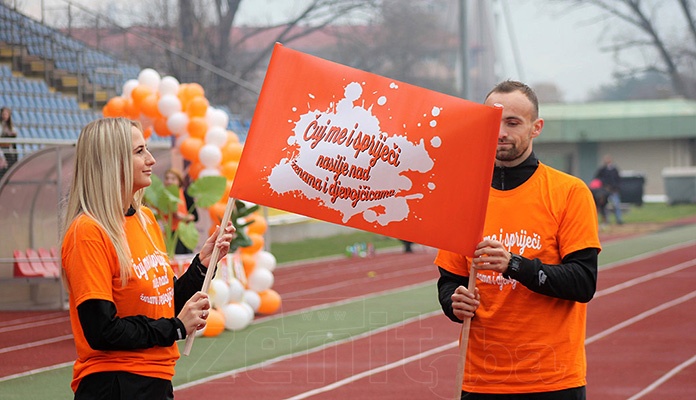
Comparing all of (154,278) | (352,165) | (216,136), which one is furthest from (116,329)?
(216,136)

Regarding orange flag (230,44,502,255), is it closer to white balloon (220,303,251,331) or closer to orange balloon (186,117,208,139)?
white balloon (220,303,251,331)

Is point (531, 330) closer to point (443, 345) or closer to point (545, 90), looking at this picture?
point (443, 345)

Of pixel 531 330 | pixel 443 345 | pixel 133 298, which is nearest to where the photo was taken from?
pixel 133 298

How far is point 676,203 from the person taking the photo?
4219 centimetres

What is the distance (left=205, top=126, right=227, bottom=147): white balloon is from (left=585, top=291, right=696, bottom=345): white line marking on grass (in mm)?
4846

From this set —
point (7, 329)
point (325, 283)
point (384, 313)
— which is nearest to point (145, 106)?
point (7, 329)

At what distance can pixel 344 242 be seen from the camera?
2733 cm

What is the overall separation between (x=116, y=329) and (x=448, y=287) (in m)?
1.36

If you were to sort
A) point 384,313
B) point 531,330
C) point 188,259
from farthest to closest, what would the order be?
point 384,313 < point 188,259 < point 531,330

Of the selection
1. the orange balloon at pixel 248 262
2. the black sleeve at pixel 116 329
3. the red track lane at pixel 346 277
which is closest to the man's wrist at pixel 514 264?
the black sleeve at pixel 116 329

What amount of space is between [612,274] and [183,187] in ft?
27.7

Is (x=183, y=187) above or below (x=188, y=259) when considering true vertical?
above

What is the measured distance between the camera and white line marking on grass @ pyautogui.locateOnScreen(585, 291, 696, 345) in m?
11.1

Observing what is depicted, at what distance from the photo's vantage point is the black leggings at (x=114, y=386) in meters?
3.65
